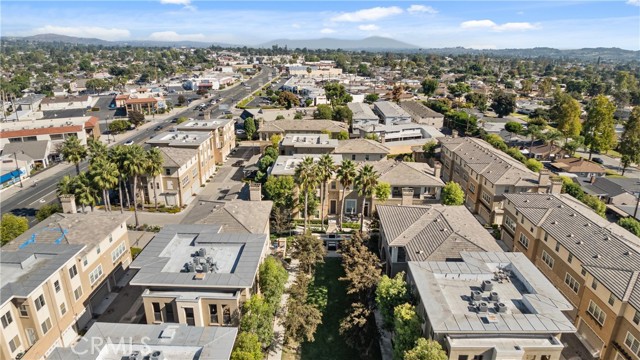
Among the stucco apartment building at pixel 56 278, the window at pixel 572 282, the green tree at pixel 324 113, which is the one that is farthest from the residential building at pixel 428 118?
the stucco apartment building at pixel 56 278

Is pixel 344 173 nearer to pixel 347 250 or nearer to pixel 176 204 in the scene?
pixel 347 250

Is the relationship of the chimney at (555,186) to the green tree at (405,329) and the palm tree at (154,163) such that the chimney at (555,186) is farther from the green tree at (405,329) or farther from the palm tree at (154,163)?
the palm tree at (154,163)

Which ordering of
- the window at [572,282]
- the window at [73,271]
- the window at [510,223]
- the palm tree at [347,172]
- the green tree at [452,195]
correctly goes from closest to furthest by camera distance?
the window at [73,271] < the window at [572,282] < the palm tree at [347,172] < the window at [510,223] < the green tree at [452,195]

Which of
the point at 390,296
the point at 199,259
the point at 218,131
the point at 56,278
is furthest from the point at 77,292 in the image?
the point at 218,131

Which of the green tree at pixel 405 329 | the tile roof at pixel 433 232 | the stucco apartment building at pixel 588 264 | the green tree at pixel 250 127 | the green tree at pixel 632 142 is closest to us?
the green tree at pixel 405 329

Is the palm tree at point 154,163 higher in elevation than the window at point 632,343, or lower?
higher
